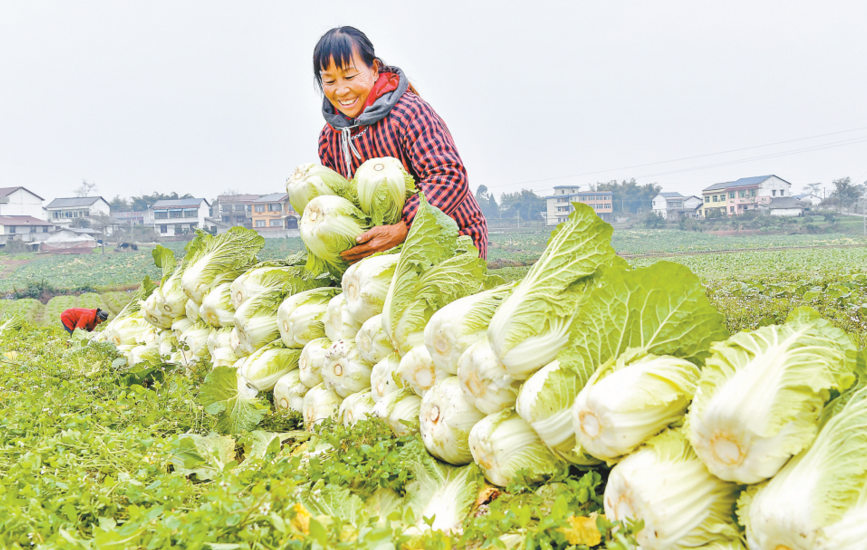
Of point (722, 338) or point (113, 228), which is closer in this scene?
point (722, 338)

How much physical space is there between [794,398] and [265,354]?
10.5 ft

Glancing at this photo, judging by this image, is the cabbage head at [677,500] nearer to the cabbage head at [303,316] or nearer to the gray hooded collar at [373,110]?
the cabbage head at [303,316]

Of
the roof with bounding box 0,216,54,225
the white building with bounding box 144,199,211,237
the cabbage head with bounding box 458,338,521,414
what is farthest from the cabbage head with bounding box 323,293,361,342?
the roof with bounding box 0,216,54,225

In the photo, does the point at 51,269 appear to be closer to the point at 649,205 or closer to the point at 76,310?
the point at 76,310

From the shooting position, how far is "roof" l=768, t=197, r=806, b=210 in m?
43.9

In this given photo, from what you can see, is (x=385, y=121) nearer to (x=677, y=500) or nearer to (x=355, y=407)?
(x=355, y=407)

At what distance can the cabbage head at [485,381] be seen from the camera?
7.14 ft

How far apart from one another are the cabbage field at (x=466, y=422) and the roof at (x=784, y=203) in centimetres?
4809

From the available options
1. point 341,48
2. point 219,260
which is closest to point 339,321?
point 341,48

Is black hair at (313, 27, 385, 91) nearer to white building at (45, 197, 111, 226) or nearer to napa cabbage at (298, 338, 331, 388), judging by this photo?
napa cabbage at (298, 338, 331, 388)

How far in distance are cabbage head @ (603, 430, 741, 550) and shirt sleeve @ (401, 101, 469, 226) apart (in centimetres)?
242

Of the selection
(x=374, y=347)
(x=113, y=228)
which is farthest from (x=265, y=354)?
(x=113, y=228)

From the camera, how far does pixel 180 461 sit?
103 inches

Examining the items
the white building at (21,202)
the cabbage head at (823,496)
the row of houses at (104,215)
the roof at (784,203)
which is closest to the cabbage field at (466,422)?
the cabbage head at (823,496)
